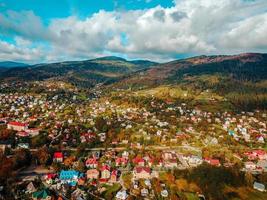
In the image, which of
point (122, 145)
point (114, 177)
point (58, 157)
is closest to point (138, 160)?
point (114, 177)

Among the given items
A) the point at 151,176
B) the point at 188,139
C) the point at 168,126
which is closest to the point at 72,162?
the point at 151,176

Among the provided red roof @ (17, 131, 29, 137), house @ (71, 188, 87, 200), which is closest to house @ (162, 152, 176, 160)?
house @ (71, 188, 87, 200)

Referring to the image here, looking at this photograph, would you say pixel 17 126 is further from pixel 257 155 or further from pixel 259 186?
pixel 257 155

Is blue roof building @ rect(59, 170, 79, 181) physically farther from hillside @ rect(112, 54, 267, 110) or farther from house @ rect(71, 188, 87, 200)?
hillside @ rect(112, 54, 267, 110)

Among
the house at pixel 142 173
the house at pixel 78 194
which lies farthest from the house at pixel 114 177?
the house at pixel 78 194

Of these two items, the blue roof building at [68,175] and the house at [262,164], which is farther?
the house at [262,164]

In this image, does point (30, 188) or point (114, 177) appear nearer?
point (30, 188)

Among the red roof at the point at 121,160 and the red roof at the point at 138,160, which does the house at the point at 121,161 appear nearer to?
the red roof at the point at 121,160

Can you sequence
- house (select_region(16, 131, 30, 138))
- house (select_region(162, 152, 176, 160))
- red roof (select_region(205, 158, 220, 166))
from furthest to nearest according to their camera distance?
house (select_region(16, 131, 30, 138)), house (select_region(162, 152, 176, 160)), red roof (select_region(205, 158, 220, 166))

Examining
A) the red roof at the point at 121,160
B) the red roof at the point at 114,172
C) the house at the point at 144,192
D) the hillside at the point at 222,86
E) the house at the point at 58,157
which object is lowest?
the house at the point at 144,192
